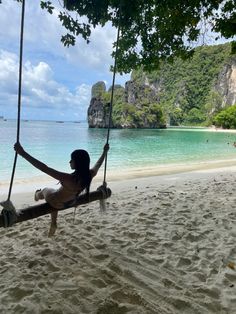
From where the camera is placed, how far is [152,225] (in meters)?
4.00

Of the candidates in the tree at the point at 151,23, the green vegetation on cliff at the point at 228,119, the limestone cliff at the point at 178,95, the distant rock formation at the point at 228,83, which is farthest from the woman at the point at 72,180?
the distant rock formation at the point at 228,83

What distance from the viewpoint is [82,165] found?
2.89 meters

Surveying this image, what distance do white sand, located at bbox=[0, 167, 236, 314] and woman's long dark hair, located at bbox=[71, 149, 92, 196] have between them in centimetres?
80

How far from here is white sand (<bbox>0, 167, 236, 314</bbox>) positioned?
227cm

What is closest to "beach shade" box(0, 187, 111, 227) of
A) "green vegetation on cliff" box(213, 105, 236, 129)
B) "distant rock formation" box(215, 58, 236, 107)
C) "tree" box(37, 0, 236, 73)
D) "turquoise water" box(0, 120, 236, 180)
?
"tree" box(37, 0, 236, 73)

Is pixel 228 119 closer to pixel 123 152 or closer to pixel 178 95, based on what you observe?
pixel 178 95

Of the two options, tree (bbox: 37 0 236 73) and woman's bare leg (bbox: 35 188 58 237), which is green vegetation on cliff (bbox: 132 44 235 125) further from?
woman's bare leg (bbox: 35 188 58 237)

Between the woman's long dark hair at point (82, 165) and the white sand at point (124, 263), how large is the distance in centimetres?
80

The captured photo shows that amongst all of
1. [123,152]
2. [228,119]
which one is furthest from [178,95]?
[123,152]

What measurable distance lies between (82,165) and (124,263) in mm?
1027

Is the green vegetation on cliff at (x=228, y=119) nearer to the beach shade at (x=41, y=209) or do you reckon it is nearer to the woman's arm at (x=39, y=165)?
the beach shade at (x=41, y=209)

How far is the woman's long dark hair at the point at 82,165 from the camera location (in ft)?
9.34

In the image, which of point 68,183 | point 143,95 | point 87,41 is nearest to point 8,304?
point 68,183

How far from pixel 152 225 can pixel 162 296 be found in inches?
65.5
